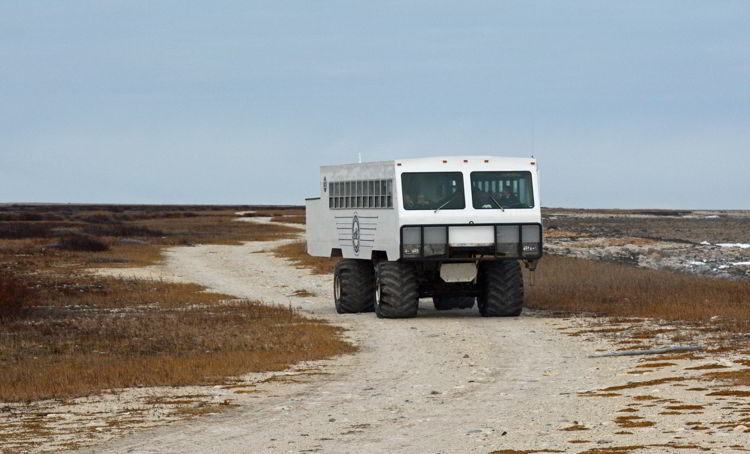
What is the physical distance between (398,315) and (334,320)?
5.36 ft

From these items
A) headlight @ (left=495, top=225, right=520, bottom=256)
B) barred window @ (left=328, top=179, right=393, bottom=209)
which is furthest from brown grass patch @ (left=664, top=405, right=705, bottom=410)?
barred window @ (left=328, top=179, right=393, bottom=209)

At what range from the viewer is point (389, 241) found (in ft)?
92.3

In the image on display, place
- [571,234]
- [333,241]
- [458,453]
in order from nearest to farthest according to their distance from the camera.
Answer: [458,453], [333,241], [571,234]

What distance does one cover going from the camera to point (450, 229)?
27734mm

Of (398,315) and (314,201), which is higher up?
(314,201)

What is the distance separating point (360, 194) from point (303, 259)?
81.6 feet

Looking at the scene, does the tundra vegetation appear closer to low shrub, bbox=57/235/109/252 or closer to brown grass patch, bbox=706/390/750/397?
brown grass patch, bbox=706/390/750/397

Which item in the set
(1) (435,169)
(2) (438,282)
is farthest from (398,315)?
(1) (435,169)

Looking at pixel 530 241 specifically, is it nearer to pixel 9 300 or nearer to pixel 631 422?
pixel 9 300

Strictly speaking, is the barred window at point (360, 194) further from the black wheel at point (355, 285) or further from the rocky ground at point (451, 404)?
the rocky ground at point (451, 404)

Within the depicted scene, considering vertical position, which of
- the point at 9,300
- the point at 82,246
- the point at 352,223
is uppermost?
the point at 352,223

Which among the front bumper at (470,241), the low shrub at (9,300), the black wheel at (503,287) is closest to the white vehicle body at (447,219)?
the front bumper at (470,241)

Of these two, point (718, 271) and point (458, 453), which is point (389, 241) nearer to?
point (458, 453)

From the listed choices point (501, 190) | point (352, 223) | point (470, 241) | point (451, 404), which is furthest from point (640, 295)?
point (451, 404)
